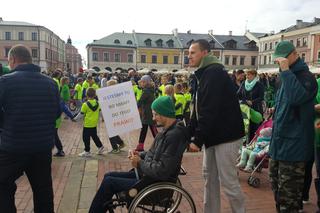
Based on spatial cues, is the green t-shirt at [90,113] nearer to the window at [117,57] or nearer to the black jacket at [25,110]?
the black jacket at [25,110]

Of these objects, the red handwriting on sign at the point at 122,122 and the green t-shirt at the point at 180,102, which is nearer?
the red handwriting on sign at the point at 122,122

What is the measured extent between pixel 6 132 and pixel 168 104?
65.2 inches

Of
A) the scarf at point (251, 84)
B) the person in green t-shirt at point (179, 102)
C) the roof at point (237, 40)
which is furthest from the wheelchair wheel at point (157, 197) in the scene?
the roof at point (237, 40)

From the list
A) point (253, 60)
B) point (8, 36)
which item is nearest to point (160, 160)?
point (253, 60)

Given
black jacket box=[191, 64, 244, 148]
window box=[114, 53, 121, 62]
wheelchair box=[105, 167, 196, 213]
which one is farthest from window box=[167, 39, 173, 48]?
wheelchair box=[105, 167, 196, 213]

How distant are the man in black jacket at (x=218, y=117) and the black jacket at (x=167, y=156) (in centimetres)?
16

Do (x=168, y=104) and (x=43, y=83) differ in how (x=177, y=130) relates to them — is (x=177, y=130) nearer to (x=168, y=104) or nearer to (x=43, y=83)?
(x=168, y=104)

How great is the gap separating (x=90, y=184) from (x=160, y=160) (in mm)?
2300

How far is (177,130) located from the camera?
336cm

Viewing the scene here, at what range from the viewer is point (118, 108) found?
3.65 metres

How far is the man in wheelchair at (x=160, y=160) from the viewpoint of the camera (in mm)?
3254

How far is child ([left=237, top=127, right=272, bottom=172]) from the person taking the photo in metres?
5.15

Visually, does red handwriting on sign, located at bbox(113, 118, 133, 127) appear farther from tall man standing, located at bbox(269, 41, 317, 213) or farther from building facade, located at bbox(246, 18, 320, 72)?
building facade, located at bbox(246, 18, 320, 72)

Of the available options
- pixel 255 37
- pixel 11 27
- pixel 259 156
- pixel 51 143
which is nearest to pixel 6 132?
pixel 51 143
